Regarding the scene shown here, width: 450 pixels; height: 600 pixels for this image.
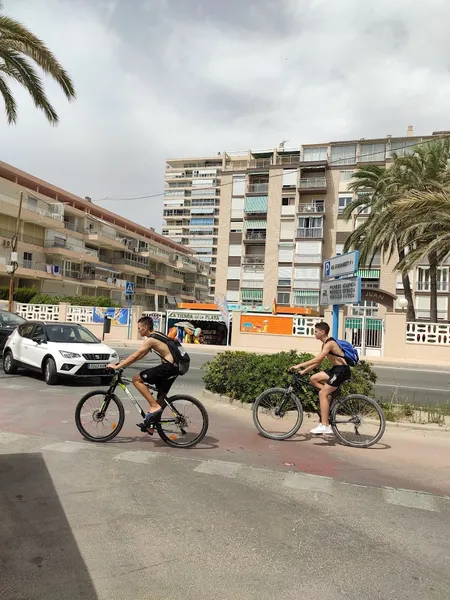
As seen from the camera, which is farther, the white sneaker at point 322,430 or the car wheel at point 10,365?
the car wheel at point 10,365

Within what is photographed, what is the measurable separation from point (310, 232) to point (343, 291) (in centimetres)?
4715

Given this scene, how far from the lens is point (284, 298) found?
56688mm

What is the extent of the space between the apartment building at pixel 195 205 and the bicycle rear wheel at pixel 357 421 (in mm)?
97880

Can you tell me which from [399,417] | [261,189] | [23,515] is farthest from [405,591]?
[261,189]

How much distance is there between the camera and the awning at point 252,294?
191ft

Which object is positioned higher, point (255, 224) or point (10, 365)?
point (255, 224)

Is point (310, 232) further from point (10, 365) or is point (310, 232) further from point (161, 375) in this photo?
point (161, 375)

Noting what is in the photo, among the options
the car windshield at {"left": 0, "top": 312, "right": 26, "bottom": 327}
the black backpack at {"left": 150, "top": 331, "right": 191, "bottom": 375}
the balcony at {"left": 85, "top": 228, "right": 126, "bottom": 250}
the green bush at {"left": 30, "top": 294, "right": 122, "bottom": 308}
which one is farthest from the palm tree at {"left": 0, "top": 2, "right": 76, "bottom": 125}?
the balcony at {"left": 85, "top": 228, "right": 126, "bottom": 250}

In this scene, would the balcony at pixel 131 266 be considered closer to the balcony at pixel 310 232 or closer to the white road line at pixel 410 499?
the balcony at pixel 310 232

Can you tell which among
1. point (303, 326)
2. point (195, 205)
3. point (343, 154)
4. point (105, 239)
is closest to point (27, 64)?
point (303, 326)

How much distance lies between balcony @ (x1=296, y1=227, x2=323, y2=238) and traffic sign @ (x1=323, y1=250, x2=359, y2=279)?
151 feet

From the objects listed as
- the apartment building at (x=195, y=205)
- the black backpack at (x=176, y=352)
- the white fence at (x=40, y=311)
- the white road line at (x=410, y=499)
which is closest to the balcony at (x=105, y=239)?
the white fence at (x=40, y=311)

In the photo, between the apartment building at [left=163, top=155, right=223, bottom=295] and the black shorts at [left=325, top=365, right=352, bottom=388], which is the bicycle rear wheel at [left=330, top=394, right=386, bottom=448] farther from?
the apartment building at [left=163, top=155, right=223, bottom=295]

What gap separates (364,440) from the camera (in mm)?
6535
